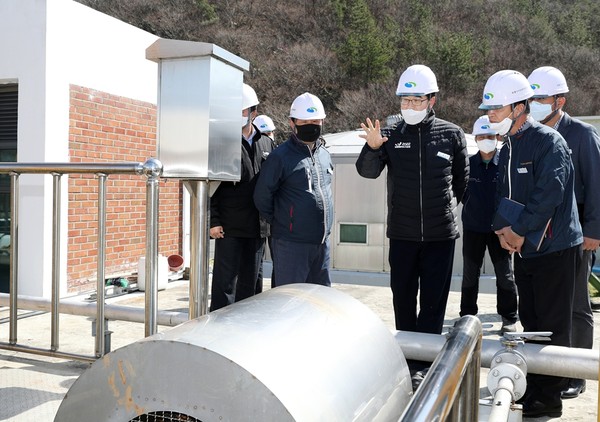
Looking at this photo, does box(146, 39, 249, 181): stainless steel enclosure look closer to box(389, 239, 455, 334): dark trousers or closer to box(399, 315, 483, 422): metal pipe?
box(399, 315, 483, 422): metal pipe

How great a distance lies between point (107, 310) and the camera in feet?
A: 12.8

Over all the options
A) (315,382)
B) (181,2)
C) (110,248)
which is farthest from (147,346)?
(181,2)

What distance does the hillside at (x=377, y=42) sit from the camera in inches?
1328

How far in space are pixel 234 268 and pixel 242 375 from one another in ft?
10.3

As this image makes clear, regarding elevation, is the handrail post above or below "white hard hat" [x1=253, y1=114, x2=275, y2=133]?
below

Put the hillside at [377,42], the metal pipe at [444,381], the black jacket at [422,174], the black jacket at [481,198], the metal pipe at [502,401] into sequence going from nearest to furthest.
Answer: the metal pipe at [444,381] → the metal pipe at [502,401] → the black jacket at [422,174] → the black jacket at [481,198] → the hillside at [377,42]

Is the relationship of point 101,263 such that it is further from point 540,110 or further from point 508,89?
point 540,110

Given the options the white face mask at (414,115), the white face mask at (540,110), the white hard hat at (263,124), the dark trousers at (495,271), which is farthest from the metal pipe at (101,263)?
the dark trousers at (495,271)

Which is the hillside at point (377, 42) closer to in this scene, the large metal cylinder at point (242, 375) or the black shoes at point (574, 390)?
the black shoes at point (574, 390)

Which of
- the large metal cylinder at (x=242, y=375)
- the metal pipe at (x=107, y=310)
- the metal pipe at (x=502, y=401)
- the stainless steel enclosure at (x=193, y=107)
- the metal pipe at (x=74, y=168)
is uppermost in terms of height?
the stainless steel enclosure at (x=193, y=107)

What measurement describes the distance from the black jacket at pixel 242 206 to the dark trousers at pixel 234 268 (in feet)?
0.29

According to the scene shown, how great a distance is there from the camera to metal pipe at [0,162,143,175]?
118 inches

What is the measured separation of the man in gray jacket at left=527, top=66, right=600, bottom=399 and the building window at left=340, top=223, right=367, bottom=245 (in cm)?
593

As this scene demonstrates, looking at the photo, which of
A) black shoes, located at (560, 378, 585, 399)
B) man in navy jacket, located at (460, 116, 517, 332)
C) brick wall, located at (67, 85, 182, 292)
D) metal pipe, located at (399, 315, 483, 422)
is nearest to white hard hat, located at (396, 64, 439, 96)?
man in navy jacket, located at (460, 116, 517, 332)
